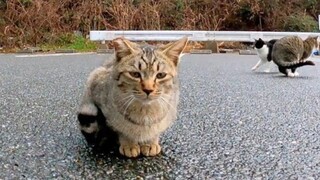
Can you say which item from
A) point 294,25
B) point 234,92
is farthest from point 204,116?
Answer: point 294,25

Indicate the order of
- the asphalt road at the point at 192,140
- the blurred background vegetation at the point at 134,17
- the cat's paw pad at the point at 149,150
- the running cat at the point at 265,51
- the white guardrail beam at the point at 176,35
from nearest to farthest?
the asphalt road at the point at 192,140
the cat's paw pad at the point at 149,150
the running cat at the point at 265,51
the white guardrail beam at the point at 176,35
the blurred background vegetation at the point at 134,17

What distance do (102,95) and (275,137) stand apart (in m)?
0.87

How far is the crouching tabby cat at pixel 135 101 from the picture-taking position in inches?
77.4

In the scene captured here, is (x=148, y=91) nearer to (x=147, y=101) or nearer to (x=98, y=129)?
(x=147, y=101)

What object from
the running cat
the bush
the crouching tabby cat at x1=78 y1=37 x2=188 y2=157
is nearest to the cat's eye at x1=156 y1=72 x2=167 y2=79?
the crouching tabby cat at x1=78 y1=37 x2=188 y2=157

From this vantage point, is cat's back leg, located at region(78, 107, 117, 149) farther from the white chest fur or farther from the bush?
the bush

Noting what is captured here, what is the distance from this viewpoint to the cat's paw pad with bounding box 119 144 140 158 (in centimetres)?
205

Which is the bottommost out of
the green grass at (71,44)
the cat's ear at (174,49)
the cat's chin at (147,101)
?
the green grass at (71,44)

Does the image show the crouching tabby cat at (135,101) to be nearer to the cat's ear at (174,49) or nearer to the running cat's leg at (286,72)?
the cat's ear at (174,49)

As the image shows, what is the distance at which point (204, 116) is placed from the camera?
311 cm

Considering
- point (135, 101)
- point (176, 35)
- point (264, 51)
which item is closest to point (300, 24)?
point (176, 35)

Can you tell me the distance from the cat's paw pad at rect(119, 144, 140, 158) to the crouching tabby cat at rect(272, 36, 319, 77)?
4.80m

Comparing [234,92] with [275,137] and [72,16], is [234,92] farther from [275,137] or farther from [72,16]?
[72,16]

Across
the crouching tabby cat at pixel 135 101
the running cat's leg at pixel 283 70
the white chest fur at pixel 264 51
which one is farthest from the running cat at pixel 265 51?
the crouching tabby cat at pixel 135 101
